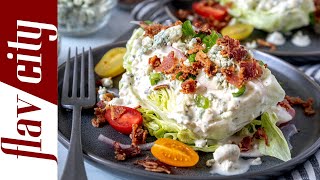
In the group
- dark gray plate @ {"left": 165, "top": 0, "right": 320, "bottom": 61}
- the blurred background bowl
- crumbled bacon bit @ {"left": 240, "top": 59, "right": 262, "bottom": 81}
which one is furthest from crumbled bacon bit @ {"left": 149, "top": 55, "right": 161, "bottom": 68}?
the blurred background bowl

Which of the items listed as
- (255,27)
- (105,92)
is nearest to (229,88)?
(105,92)

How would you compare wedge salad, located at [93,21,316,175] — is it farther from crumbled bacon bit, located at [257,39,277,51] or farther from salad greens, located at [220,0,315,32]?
salad greens, located at [220,0,315,32]

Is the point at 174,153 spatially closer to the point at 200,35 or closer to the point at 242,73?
the point at 242,73

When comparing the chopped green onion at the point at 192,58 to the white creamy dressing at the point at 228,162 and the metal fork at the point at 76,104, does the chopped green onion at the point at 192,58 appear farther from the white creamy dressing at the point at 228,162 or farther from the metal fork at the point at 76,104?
the metal fork at the point at 76,104

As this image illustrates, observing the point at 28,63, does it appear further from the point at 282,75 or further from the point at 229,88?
the point at 282,75

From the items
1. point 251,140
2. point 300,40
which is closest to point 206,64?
point 251,140
